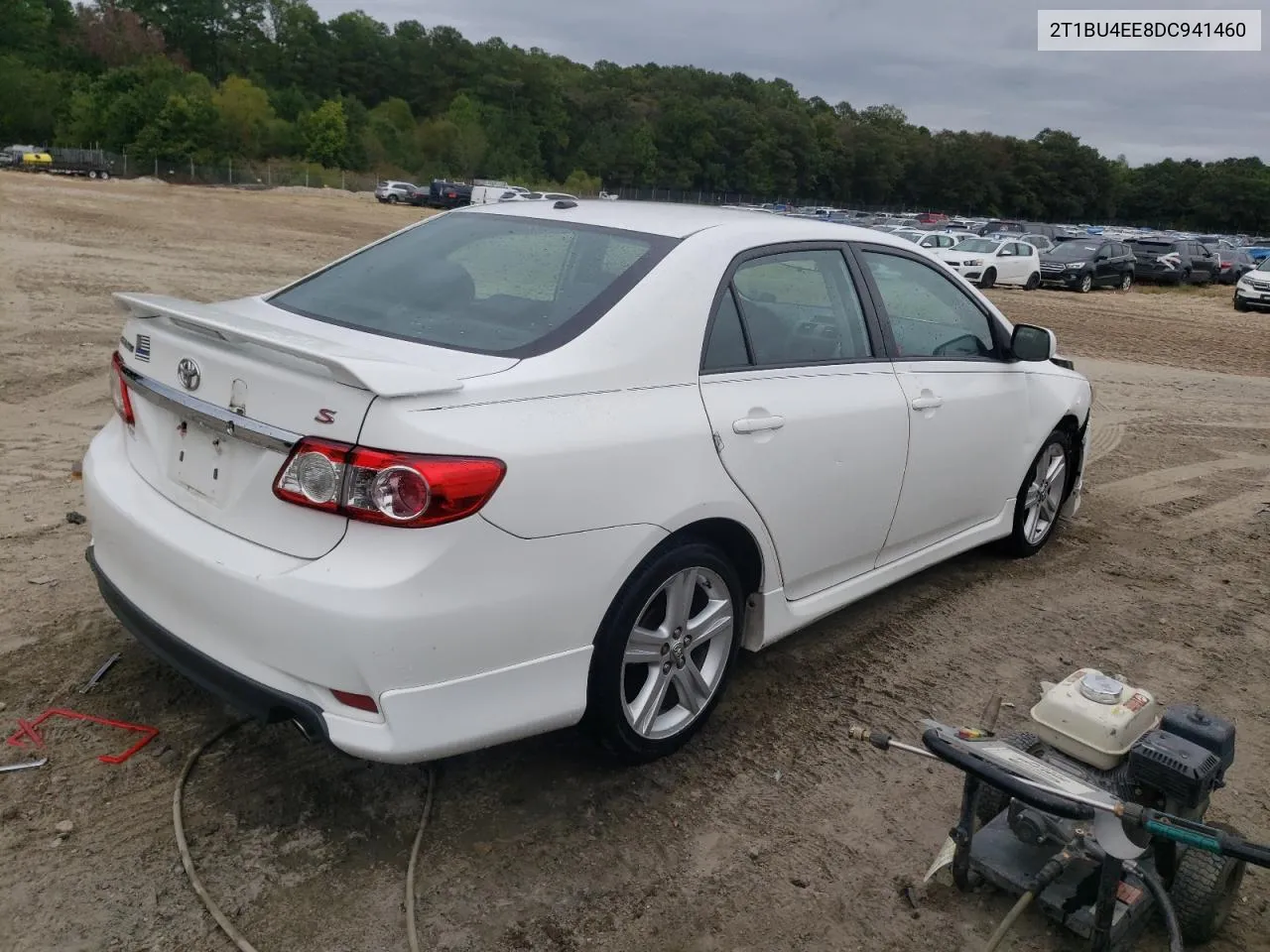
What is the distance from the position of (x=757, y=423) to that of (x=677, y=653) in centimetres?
75

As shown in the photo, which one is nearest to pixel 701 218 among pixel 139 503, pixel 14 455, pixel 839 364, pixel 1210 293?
pixel 839 364

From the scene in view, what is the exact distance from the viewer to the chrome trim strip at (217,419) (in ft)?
8.77

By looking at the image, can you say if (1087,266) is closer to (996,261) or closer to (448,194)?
(996,261)

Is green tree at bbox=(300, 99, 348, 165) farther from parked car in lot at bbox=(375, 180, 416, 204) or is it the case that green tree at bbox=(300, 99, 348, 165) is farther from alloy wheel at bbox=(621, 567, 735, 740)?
alloy wheel at bbox=(621, 567, 735, 740)

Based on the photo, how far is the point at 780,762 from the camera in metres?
3.50

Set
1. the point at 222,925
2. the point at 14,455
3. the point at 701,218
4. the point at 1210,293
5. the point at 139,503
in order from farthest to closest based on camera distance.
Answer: the point at 1210,293 < the point at 14,455 < the point at 701,218 < the point at 139,503 < the point at 222,925

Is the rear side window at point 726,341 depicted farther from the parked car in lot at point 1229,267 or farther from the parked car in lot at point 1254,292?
the parked car in lot at point 1229,267

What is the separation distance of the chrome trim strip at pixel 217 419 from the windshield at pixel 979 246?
26.2m

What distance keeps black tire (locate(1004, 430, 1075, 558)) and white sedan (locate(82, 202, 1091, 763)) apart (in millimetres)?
1112

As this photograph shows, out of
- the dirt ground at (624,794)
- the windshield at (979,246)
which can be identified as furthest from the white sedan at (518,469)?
the windshield at (979,246)

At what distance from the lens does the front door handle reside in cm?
333

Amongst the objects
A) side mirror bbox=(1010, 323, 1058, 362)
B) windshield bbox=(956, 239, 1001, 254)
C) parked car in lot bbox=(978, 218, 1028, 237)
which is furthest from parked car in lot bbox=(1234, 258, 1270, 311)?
parked car in lot bbox=(978, 218, 1028, 237)

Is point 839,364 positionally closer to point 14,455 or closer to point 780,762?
point 780,762

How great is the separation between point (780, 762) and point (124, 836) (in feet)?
6.31
